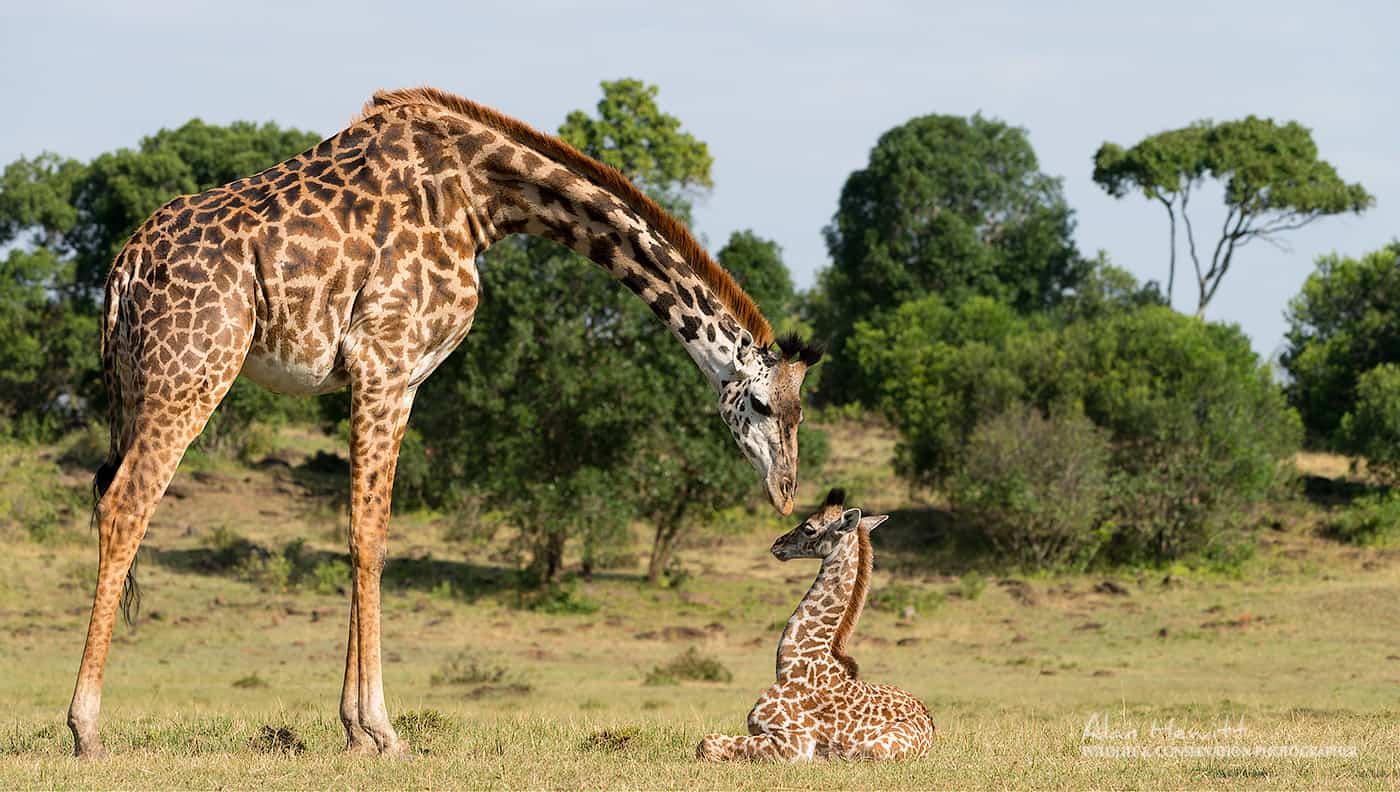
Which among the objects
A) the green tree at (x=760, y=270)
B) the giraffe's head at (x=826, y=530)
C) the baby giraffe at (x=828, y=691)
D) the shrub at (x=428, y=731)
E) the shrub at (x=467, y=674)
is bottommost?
the shrub at (x=467, y=674)

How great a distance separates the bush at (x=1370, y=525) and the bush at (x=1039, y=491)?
514cm

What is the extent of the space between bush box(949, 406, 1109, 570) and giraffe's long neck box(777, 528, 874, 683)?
67.6ft

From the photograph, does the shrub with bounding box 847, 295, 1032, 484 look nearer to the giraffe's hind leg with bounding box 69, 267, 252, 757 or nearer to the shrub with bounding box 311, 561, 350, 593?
the shrub with bounding box 311, 561, 350, 593

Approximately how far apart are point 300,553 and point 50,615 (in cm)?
549

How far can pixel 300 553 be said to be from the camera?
29.1 meters

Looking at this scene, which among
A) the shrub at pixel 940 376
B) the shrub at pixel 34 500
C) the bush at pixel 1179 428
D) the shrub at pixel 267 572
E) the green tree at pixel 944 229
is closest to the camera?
the shrub at pixel 267 572

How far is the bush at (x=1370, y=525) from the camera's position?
1236 inches

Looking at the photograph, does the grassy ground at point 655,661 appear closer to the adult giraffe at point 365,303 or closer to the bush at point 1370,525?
the bush at point 1370,525

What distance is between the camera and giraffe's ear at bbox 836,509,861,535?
938cm

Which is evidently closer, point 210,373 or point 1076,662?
point 210,373

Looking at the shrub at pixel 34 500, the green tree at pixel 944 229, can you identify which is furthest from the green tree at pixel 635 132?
the shrub at pixel 34 500

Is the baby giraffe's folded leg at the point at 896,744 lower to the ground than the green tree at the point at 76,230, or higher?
lower

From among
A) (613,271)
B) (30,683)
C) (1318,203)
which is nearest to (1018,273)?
(1318,203)

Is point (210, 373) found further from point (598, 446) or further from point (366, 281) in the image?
point (598, 446)
